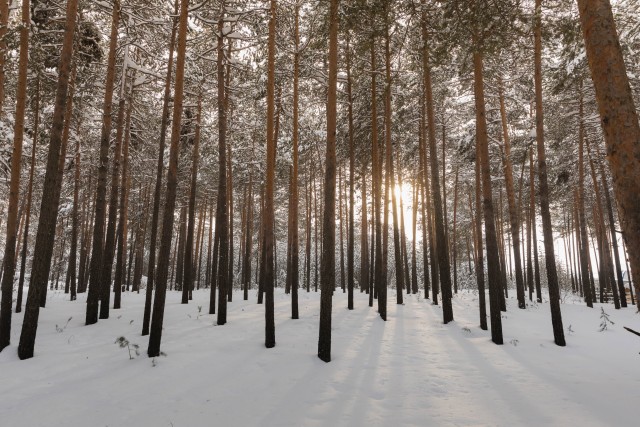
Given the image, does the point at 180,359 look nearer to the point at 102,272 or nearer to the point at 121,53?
the point at 102,272

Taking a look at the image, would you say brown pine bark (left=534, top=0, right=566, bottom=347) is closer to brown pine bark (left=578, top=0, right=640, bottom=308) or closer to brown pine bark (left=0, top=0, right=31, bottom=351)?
brown pine bark (left=578, top=0, right=640, bottom=308)

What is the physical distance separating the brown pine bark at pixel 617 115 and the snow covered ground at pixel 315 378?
2.94 meters

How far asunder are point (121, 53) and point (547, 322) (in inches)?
663

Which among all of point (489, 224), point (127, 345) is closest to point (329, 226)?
point (489, 224)

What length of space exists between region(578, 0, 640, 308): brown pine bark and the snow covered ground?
9.65 feet

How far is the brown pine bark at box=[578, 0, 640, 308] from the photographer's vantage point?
8.87 ft

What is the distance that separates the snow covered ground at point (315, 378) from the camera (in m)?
4.49

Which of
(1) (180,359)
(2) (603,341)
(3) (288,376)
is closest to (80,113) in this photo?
(1) (180,359)

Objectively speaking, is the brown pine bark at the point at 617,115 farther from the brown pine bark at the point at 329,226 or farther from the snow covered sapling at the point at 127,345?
the snow covered sapling at the point at 127,345

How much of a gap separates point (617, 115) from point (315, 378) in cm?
544

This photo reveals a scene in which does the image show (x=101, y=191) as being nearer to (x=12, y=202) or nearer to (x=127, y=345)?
(x=12, y=202)

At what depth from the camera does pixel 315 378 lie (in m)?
→ 5.94

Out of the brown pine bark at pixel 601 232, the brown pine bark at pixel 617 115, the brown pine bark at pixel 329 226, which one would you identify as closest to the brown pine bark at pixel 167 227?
the brown pine bark at pixel 329 226

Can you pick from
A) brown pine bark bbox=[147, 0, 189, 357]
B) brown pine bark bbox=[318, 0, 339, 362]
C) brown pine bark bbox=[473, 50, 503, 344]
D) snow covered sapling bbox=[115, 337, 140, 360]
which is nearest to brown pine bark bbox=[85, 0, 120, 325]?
snow covered sapling bbox=[115, 337, 140, 360]
